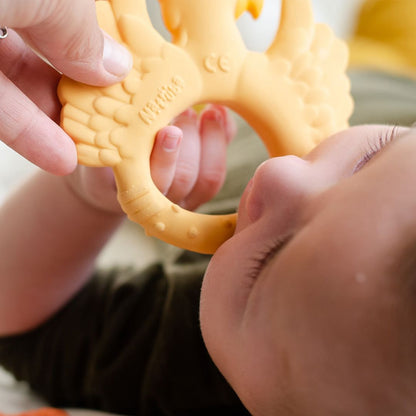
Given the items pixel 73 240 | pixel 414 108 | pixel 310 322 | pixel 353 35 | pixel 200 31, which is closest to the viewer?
pixel 310 322

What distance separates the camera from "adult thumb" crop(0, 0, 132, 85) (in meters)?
0.36

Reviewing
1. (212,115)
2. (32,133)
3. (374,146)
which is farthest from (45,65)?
(374,146)

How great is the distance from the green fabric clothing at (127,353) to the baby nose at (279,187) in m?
0.29

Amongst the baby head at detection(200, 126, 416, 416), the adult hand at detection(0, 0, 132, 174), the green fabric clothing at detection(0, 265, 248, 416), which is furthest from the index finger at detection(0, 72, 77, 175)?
the green fabric clothing at detection(0, 265, 248, 416)

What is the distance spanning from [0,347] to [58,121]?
489mm

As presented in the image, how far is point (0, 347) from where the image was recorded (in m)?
0.81

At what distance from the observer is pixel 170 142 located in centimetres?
46

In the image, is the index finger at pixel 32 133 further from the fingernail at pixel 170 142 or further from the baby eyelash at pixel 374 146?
the baby eyelash at pixel 374 146

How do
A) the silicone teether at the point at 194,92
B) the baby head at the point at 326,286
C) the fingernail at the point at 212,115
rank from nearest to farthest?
the baby head at the point at 326,286, the silicone teether at the point at 194,92, the fingernail at the point at 212,115

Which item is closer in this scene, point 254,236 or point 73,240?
point 254,236

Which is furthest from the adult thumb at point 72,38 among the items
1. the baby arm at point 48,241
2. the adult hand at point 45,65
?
the baby arm at point 48,241

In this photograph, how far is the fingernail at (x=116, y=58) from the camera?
0.42 m

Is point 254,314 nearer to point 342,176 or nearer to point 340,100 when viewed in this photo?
point 342,176

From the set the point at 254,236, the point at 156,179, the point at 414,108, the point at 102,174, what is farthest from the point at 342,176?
the point at 414,108
